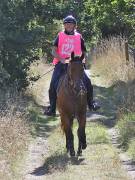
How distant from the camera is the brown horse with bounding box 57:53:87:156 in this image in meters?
11.9

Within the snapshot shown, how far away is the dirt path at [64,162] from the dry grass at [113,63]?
944 centimetres

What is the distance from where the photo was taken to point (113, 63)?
27312mm

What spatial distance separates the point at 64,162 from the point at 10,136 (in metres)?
1.50

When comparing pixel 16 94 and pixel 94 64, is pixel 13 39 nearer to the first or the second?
pixel 16 94

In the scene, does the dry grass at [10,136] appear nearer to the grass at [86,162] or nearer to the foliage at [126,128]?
the grass at [86,162]

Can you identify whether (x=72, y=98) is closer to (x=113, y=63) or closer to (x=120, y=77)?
(x=120, y=77)

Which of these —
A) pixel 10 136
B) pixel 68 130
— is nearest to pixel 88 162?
pixel 68 130

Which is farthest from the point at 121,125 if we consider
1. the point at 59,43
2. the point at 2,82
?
the point at 2,82

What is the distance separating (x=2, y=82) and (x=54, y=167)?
6.83 m

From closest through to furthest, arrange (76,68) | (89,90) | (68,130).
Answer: (76,68) < (68,130) < (89,90)

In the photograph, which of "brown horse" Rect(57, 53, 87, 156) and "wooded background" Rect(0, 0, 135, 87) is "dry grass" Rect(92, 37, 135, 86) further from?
"brown horse" Rect(57, 53, 87, 156)

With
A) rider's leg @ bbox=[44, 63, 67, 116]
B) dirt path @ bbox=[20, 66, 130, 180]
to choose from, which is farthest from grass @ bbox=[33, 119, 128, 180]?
rider's leg @ bbox=[44, 63, 67, 116]

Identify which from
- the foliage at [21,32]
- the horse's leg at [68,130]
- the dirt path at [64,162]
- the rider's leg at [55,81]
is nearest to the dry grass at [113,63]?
the foliage at [21,32]

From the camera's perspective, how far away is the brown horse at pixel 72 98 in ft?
39.1
